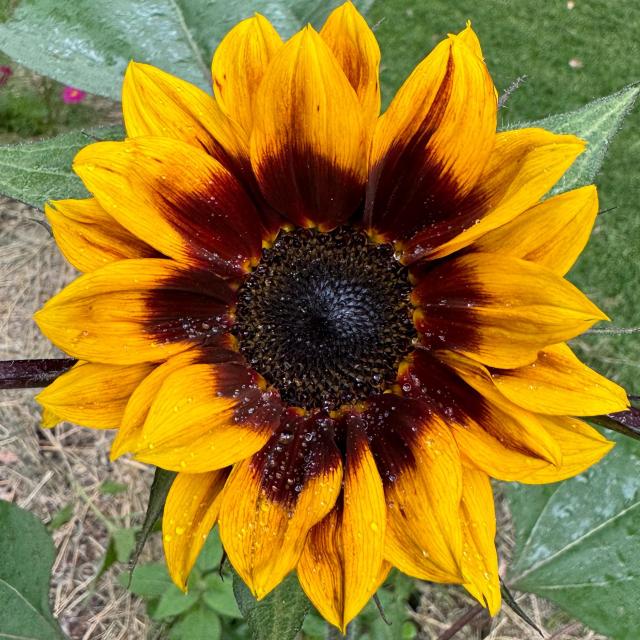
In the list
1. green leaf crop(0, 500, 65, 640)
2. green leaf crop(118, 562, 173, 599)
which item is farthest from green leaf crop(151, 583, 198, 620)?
green leaf crop(0, 500, 65, 640)

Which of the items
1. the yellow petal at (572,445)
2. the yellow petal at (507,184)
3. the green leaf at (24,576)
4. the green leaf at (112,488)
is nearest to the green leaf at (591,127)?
the yellow petal at (507,184)

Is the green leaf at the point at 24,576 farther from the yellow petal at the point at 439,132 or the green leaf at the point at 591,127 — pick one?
the green leaf at the point at 591,127

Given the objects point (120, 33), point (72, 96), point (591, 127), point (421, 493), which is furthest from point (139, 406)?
point (72, 96)

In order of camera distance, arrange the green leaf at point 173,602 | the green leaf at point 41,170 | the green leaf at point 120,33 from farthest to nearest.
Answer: the green leaf at point 173,602 < the green leaf at point 120,33 < the green leaf at point 41,170

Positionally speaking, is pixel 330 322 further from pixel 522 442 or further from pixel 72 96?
pixel 72 96

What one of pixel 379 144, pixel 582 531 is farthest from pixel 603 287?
pixel 379 144

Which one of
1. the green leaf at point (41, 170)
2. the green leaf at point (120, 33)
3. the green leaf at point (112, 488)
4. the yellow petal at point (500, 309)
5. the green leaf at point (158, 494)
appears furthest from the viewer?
the green leaf at point (112, 488)
